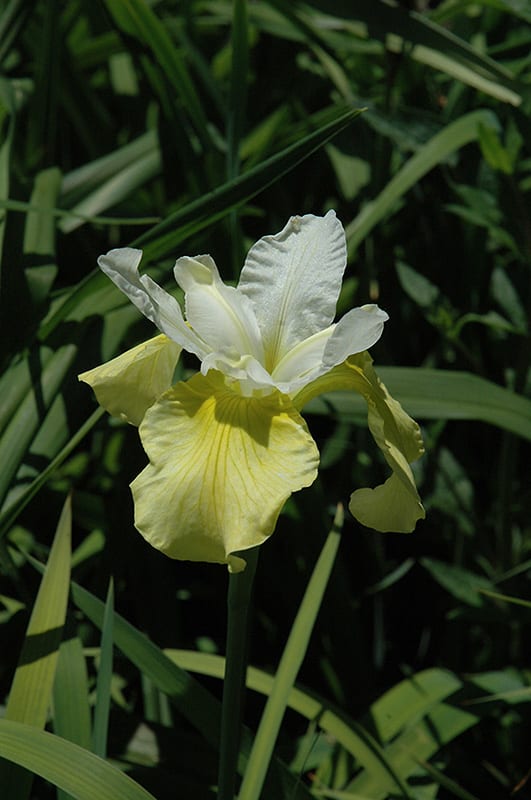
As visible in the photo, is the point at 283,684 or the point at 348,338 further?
the point at 283,684

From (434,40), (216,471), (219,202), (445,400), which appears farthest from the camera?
(434,40)

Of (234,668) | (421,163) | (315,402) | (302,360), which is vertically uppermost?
(421,163)

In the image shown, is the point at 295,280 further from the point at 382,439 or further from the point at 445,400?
the point at 445,400

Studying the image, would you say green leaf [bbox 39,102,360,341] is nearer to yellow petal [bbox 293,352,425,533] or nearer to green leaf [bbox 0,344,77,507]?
green leaf [bbox 0,344,77,507]

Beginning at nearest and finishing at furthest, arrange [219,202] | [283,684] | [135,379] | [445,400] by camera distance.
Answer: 1. [135,379]
2. [283,684]
3. [219,202]
4. [445,400]

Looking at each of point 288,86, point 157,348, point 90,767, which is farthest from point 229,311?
point 288,86

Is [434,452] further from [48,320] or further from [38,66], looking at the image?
[38,66]

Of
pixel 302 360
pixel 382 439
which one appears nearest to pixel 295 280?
pixel 302 360

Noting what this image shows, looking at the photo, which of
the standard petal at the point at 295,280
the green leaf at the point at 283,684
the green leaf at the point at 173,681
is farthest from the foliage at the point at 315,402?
the standard petal at the point at 295,280

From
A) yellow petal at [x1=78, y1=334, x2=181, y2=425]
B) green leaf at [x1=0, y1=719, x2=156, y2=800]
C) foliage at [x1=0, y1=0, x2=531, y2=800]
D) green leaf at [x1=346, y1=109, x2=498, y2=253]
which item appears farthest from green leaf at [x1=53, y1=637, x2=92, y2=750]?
green leaf at [x1=346, y1=109, x2=498, y2=253]
